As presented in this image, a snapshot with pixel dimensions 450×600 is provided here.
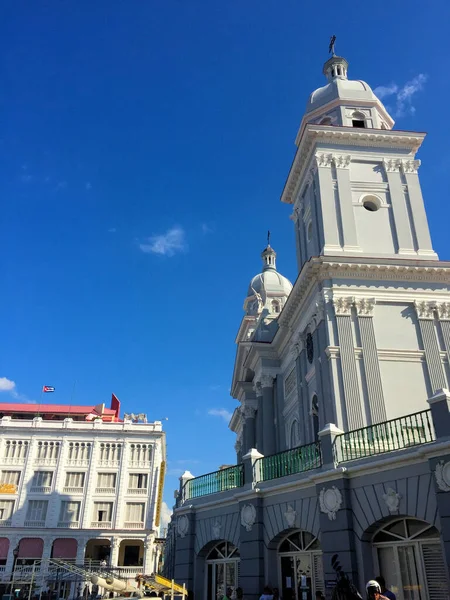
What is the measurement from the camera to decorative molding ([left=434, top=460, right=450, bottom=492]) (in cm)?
1208

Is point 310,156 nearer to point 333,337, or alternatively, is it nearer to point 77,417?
point 333,337

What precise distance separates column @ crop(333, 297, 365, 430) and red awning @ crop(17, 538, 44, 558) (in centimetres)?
3870

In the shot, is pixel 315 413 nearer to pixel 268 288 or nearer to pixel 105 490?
pixel 268 288

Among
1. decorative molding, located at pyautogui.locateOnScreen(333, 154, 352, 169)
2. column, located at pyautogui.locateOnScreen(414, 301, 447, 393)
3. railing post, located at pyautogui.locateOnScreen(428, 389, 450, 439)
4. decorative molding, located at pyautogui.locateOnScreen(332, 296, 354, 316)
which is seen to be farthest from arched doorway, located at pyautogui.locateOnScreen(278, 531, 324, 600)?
decorative molding, located at pyautogui.locateOnScreen(333, 154, 352, 169)

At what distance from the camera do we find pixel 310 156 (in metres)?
28.4

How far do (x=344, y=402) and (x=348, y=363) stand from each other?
1.65m

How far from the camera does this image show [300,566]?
16328 millimetres

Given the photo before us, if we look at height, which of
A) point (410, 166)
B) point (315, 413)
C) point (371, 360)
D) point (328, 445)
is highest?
point (410, 166)

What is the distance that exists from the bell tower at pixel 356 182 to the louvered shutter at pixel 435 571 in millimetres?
13590

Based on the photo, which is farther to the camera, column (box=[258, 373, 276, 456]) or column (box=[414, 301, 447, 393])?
column (box=[258, 373, 276, 456])

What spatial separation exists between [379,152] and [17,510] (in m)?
43.6

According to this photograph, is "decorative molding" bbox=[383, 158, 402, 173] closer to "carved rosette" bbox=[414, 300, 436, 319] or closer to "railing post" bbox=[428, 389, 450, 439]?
"carved rosette" bbox=[414, 300, 436, 319]

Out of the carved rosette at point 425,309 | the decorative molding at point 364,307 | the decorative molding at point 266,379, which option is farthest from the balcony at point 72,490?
the carved rosette at point 425,309

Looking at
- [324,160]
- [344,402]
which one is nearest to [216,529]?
[344,402]
